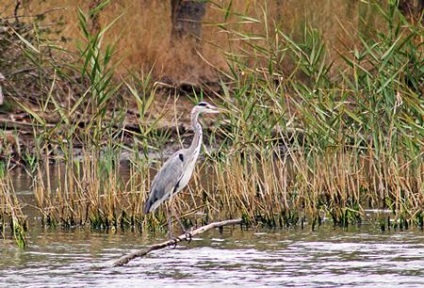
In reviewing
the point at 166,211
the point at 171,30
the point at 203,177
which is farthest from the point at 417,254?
the point at 171,30

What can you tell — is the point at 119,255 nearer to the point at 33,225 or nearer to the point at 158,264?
the point at 158,264

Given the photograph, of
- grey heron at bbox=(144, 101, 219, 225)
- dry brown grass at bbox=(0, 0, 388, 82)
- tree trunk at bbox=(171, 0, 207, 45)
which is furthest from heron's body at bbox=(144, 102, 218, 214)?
tree trunk at bbox=(171, 0, 207, 45)

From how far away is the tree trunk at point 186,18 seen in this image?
70.4 feet

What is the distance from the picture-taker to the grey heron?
10789 millimetres

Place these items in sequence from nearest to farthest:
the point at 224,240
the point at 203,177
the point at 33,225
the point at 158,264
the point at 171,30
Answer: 1. the point at 158,264
2. the point at 224,240
3. the point at 33,225
4. the point at 203,177
5. the point at 171,30

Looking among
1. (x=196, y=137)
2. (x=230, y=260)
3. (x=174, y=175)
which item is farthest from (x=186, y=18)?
(x=230, y=260)

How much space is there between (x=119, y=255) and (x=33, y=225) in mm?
1921

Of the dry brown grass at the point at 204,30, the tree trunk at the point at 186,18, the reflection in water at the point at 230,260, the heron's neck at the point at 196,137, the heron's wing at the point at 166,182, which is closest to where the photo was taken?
the reflection in water at the point at 230,260

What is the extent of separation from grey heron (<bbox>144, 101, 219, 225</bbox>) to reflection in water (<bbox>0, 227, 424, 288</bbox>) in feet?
1.15

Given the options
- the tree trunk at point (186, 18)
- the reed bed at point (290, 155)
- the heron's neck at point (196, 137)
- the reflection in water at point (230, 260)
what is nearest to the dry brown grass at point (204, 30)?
the tree trunk at point (186, 18)

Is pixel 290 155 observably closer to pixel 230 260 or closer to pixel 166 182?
pixel 166 182

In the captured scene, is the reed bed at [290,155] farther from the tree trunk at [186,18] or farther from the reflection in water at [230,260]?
the tree trunk at [186,18]

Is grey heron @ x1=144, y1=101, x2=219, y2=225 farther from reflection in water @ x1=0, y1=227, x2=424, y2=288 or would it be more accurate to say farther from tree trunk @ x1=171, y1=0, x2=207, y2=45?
tree trunk @ x1=171, y1=0, x2=207, y2=45

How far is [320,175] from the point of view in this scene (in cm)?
1155
